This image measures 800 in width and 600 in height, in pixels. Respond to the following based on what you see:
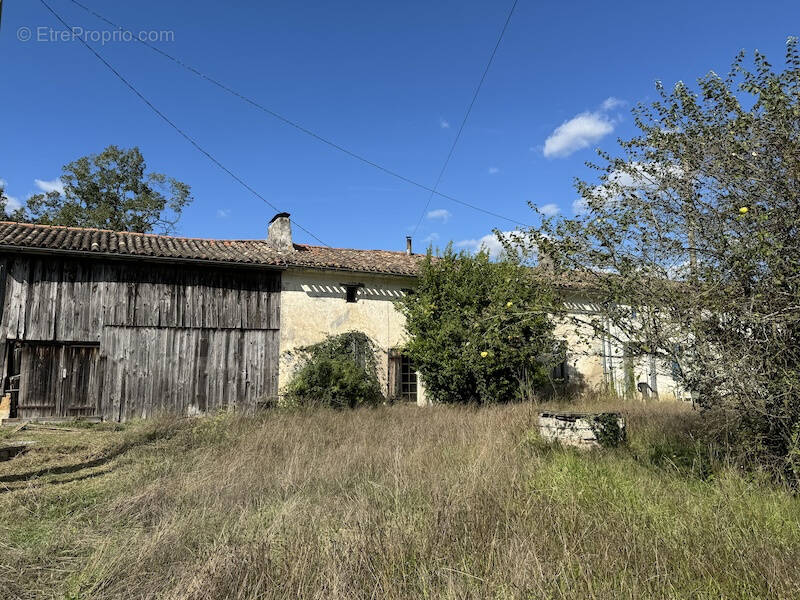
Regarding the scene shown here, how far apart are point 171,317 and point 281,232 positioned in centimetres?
413

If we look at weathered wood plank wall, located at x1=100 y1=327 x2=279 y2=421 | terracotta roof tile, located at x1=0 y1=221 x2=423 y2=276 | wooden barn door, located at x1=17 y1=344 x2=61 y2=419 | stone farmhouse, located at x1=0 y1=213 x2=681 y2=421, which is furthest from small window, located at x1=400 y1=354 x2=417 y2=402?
wooden barn door, located at x1=17 y1=344 x2=61 y2=419

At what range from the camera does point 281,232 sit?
14.8m

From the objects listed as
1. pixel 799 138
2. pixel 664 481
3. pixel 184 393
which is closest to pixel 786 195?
pixel 799 138

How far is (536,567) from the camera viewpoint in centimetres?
297

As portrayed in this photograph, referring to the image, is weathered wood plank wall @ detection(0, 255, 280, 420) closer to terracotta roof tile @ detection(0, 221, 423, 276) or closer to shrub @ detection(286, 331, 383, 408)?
terracotta roof tile @ detection(0, 221, 423, 276)

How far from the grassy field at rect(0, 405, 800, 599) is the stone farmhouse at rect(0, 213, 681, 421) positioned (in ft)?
16.6

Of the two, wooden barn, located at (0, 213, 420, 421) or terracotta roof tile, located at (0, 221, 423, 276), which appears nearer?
wooden barn, located at (0, 213, 420, 421)

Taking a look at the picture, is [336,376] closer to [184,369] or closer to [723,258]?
[184,369]

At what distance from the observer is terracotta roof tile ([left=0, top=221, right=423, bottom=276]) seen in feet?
37.7

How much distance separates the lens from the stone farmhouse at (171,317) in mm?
11352

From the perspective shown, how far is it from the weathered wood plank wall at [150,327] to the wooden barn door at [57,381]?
3 cm

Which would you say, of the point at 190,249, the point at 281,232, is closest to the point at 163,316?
the point at 190,249

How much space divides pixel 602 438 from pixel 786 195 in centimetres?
388

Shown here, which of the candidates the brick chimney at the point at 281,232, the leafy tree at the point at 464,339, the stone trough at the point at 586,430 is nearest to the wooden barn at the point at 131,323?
the brick chimney at the point at 281,232
